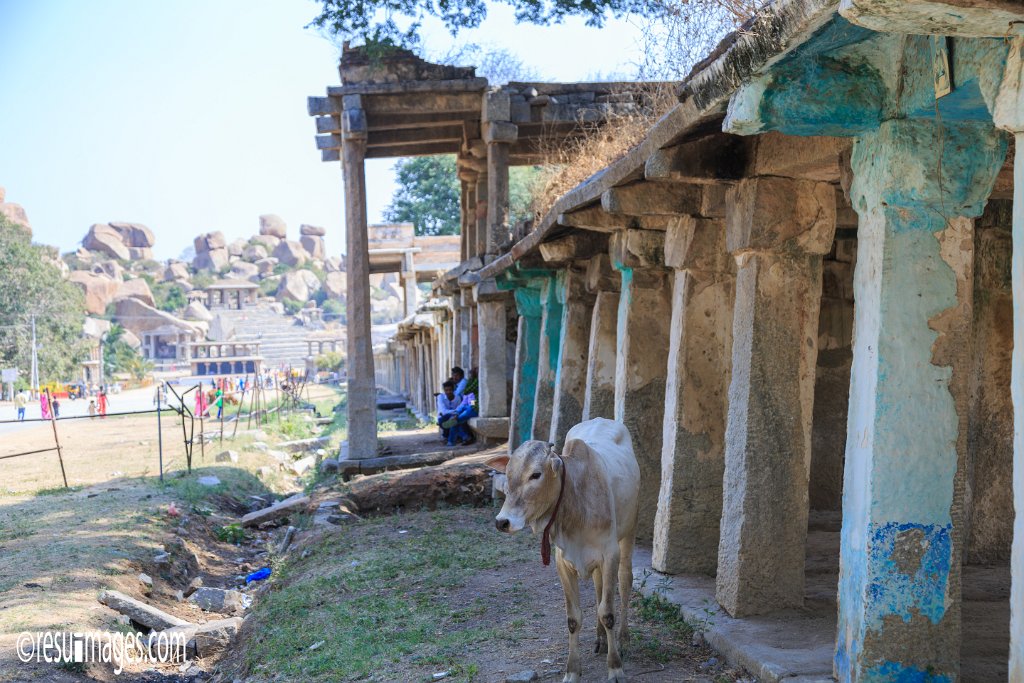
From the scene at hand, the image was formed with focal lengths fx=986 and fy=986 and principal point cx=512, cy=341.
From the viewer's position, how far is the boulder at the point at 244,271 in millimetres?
121938

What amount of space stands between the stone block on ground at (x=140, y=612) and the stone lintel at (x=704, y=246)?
19.6 ft

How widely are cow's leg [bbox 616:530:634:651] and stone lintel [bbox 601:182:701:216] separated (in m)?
2.37

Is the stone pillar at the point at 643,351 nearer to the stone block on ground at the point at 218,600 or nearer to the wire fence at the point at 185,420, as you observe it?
the stone block on ground at the point at 218,600

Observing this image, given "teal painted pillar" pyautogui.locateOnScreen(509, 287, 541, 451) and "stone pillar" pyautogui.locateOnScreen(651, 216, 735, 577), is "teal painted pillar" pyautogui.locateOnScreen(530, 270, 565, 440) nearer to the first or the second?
"teal painted pillar" pyautogui.locateOnScreen(509, 287, 541, 451)

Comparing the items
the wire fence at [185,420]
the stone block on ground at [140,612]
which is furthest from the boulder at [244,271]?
the stone block on ground at [140,612]

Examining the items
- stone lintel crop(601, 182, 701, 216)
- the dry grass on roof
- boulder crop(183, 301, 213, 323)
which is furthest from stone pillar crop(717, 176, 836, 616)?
boulder crop(183, 301, 213, 323)

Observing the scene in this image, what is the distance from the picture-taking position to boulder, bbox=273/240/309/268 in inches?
5022

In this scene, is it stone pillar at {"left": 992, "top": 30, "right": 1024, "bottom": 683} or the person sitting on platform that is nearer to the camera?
stone pillar at {"left": 992, "top": 30, "right": 1024, "bottom": 683}

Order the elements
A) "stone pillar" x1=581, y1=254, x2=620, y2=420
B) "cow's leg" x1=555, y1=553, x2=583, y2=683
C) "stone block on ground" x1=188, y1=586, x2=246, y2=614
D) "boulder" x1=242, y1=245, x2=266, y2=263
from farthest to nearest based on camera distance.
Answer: "boulder" x1=242, y1=245, x2=266, y2=263
"stone block on ground" x1=188, y1=586, x2=246, y2=614
"stone pillar" x1=581, y1=254, x2=620, y2=420
"cow's leg" x1=555, y1=553, x2=583, y2=683

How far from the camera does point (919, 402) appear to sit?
4660 millimetres

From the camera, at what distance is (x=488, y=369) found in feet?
54.5

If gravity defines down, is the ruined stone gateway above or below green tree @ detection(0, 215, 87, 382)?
above

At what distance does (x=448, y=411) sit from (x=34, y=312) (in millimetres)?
46578

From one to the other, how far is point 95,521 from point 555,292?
697cm
